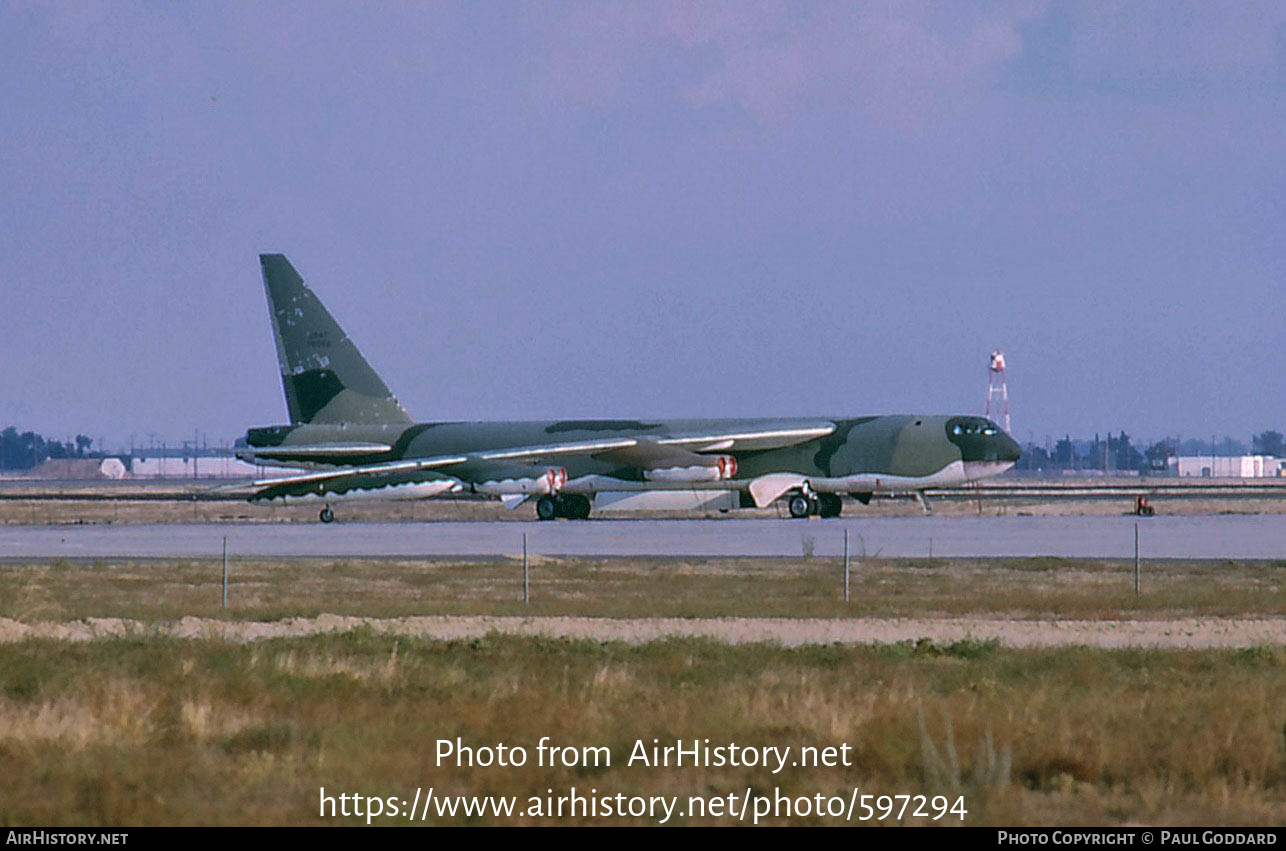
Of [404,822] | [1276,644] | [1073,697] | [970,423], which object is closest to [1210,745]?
[1073,697]

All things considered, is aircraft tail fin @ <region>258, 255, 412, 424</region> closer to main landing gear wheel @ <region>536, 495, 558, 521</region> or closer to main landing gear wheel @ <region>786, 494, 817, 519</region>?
main landing gear wheel @ <region>536, 495, 558, 521</region>

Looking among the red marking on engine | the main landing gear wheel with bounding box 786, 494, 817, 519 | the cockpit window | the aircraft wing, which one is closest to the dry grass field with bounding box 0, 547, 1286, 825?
the cockpit window

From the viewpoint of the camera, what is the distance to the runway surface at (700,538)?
38.1 meters

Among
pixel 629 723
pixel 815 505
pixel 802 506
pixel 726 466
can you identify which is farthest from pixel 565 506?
pixel 629 723

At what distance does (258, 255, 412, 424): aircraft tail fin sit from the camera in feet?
193

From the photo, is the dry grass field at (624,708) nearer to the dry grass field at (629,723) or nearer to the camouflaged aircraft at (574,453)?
the dry grass field at (629,723)

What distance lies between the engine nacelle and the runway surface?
1.45 metres

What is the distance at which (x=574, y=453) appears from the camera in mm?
53531

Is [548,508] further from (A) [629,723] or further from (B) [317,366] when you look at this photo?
(A) [629,723]

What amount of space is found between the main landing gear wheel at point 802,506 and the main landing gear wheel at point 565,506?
6834 millimetres

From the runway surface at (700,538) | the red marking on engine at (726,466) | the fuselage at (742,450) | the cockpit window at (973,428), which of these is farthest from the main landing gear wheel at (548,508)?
the cockpit window at (973,428)

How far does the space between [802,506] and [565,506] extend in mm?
7827
